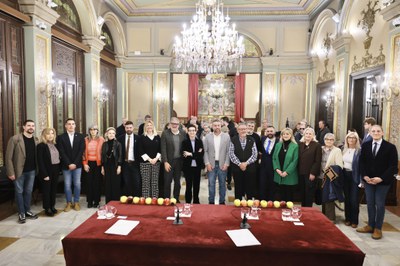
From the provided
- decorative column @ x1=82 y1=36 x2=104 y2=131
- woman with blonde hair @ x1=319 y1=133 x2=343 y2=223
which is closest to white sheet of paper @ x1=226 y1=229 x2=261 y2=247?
woman with blonde hair @ x1=319 y1=133 x2=343 y2=223

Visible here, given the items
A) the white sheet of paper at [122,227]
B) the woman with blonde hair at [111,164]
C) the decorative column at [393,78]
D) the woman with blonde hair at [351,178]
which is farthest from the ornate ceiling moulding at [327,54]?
the white sheet of paper at [122,227]

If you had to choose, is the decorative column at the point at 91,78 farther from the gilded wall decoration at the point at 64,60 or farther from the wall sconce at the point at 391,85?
the wall sconce at the point at 391,85

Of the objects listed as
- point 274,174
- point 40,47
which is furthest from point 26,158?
point 274,174

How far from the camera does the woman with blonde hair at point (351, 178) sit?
402 centimetres

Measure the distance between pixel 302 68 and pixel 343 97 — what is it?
126 inches

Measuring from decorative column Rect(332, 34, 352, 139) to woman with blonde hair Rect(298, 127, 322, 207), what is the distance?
10.2 feet

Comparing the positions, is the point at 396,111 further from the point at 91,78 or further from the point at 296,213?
the point at 91,78

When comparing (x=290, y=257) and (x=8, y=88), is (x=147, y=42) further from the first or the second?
(x=290, y=257)

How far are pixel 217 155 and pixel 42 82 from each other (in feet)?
11.5

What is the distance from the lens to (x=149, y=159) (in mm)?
4574

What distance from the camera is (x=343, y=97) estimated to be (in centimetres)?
682

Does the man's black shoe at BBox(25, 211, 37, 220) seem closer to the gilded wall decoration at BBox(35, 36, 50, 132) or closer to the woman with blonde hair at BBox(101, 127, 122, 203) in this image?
the woman with blonde hair at BBox(101, 127, 122, 203)

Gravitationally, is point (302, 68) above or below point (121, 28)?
below

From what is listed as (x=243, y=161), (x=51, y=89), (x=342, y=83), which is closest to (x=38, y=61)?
(x=51, y=89)
